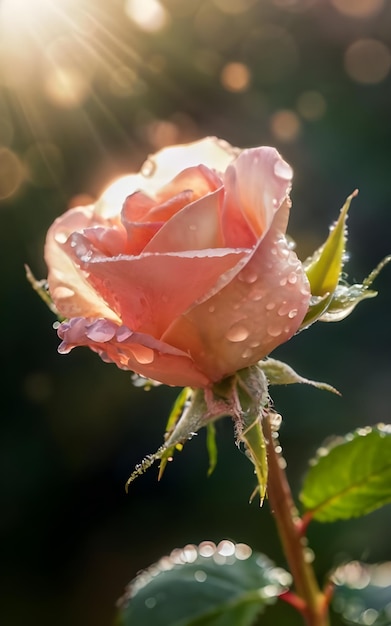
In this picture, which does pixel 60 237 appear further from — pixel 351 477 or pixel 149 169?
pixel 351 477

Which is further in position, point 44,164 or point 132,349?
point 44,164

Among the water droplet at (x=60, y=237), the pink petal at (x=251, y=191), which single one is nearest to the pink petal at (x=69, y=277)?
the water droplet at (x=60, y=237)

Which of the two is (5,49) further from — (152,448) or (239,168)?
(239,168)

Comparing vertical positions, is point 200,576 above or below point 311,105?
below

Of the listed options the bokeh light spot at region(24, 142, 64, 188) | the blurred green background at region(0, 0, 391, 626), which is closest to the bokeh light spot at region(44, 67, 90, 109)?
the blurred green background at region(0, 0, 391, 626)

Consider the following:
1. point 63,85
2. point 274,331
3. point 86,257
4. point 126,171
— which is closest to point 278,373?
point 274,331

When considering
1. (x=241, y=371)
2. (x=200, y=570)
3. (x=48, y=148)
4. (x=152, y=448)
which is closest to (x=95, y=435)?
(x=152, y=448)
